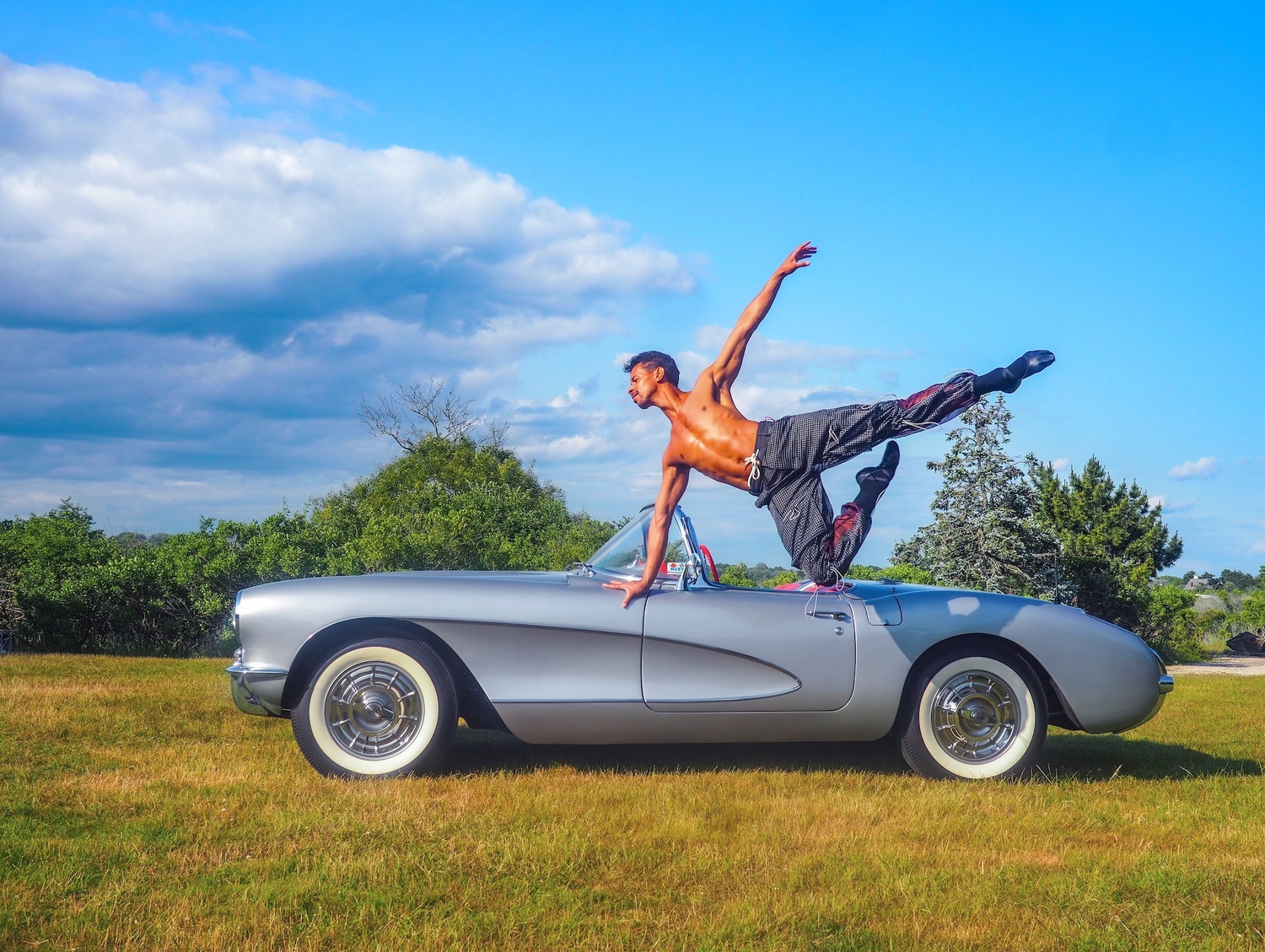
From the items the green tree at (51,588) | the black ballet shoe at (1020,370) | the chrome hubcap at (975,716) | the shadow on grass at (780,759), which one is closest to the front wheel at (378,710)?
the shadow on grass at (780,759)

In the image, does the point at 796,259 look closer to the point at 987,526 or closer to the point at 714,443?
the point at 714,443

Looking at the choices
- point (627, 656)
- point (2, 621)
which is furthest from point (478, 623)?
point (2, 621)

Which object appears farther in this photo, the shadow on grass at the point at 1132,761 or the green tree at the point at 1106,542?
the green tree at the point at 1106,542

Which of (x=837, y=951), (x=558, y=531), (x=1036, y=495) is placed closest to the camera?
(x=837, y=951)

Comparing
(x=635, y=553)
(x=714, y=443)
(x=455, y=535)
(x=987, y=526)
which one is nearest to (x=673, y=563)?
(x=635, y=553)

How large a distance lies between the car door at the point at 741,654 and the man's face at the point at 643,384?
1.21 m

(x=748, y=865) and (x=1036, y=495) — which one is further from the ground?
(x=1036, y=495)

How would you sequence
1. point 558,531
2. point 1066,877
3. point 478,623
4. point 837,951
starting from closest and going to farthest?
point 837,951 → point 1066,877 → point 478,623 → point 558,531

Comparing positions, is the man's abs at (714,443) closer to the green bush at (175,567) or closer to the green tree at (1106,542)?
the green bush at (175,567)

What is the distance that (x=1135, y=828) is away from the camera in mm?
4008

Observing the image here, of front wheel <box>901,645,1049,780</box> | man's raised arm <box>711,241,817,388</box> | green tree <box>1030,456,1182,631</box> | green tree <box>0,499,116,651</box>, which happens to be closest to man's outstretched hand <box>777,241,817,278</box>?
man's raised arm <box>711,241,817,388</box>

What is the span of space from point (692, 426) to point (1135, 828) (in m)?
2.75

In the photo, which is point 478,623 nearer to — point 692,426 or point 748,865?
point 692,426

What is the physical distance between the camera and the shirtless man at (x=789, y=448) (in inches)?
190
